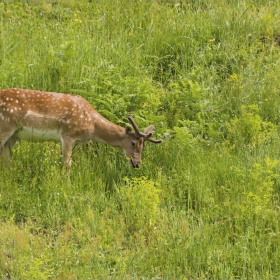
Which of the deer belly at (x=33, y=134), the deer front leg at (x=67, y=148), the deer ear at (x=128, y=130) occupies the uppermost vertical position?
the deer belly at (x=33, y=134)

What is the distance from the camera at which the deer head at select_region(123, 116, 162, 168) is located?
381 inches

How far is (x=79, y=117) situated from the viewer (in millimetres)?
9891

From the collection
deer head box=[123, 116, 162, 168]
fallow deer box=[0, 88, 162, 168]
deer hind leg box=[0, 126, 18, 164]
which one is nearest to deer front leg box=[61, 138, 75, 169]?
fallow deer box=[0, 88, 162, 168]

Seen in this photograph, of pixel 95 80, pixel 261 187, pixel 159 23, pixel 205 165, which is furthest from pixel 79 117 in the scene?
pixel 159 23

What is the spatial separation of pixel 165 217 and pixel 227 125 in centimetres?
228

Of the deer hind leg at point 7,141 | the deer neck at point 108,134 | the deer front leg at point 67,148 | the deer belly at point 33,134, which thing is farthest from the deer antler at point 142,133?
the deer hind leg at point 7,141

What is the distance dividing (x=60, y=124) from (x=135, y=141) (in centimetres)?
94

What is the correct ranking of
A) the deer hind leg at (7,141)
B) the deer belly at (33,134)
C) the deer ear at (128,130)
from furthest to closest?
the deer ear at (128,130), the deer belly at (33,134), the deer hind leg at (7,141)

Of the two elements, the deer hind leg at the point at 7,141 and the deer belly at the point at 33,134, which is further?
the deer belly at the point at 33,134

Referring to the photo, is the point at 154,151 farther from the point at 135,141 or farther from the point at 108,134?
the point at 108,134

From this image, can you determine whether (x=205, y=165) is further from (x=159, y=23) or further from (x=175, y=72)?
(x=159, y=23)

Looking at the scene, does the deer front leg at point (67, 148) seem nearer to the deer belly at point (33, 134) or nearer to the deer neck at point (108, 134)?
the deer belly at point (33, 134)

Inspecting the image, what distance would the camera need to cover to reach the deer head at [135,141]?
9672mm

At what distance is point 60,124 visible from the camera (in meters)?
9.80
